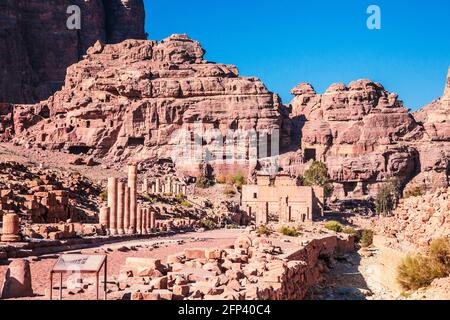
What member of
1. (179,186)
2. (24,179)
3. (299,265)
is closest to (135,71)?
(179,186)

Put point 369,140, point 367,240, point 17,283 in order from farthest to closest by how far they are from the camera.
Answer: point 369,140 → point 367,240 → point 17,283

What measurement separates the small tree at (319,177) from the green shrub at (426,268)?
51.8 m

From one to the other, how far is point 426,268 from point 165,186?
168 feet

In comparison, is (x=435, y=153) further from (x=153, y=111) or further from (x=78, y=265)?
(x=78, y=265)

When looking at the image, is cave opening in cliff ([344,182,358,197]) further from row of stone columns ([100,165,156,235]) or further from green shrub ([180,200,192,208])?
row of stone columns ([100,165,156,235])

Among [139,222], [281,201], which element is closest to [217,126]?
[281,201]

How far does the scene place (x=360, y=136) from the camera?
271ft

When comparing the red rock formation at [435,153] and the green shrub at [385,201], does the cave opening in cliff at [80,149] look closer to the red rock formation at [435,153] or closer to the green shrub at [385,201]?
the green shrub at [385,201]

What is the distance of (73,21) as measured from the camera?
12275 centimetres

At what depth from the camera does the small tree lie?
7384 cm

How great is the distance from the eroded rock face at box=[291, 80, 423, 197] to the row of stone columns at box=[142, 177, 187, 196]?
16167mm

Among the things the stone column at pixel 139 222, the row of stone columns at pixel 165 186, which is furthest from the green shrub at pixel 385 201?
the stone column at pixel 139 222

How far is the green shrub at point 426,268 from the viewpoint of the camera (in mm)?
19406
